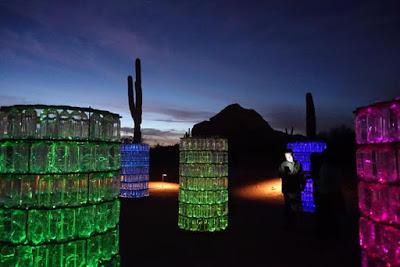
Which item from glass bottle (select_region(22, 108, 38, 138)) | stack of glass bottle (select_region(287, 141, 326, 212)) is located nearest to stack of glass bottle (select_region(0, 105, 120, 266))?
glass bottle (select_region(22, 108, 38, 138))

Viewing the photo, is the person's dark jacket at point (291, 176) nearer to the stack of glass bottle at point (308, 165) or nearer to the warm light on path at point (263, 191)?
the stack of glass bottle at point (308, 165)

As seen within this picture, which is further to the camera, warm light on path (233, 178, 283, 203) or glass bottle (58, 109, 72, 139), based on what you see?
warm light on path (233, 178, 283, 203)

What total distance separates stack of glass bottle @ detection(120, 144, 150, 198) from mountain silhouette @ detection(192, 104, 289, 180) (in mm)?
6179

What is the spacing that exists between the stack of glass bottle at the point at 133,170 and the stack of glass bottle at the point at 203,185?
17.6 ft

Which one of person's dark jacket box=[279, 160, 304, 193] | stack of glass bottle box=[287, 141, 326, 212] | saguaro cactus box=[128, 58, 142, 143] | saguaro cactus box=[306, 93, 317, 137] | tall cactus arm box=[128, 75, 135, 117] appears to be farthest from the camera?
tall cactus arm box=[128, 75, 135, 117]

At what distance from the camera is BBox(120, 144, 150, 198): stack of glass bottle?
11773mm

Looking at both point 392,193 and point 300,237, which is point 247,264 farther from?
point 392,193

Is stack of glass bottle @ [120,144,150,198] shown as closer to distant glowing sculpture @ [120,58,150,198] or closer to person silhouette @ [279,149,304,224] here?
distant glowing sculpture @ [120,58,150,198]

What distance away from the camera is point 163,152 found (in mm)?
34719

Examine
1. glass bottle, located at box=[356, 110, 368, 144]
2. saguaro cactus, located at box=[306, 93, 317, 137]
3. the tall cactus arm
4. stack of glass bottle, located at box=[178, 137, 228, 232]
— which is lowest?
stack of glass bottle, located at box=[178, 137, 228, 232]

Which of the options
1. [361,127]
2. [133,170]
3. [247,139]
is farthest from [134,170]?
[247,139]

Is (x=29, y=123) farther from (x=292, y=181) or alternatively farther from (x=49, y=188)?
(x=292, y=181)

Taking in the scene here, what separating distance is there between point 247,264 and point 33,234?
3271 mm

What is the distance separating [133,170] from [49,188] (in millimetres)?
9233
